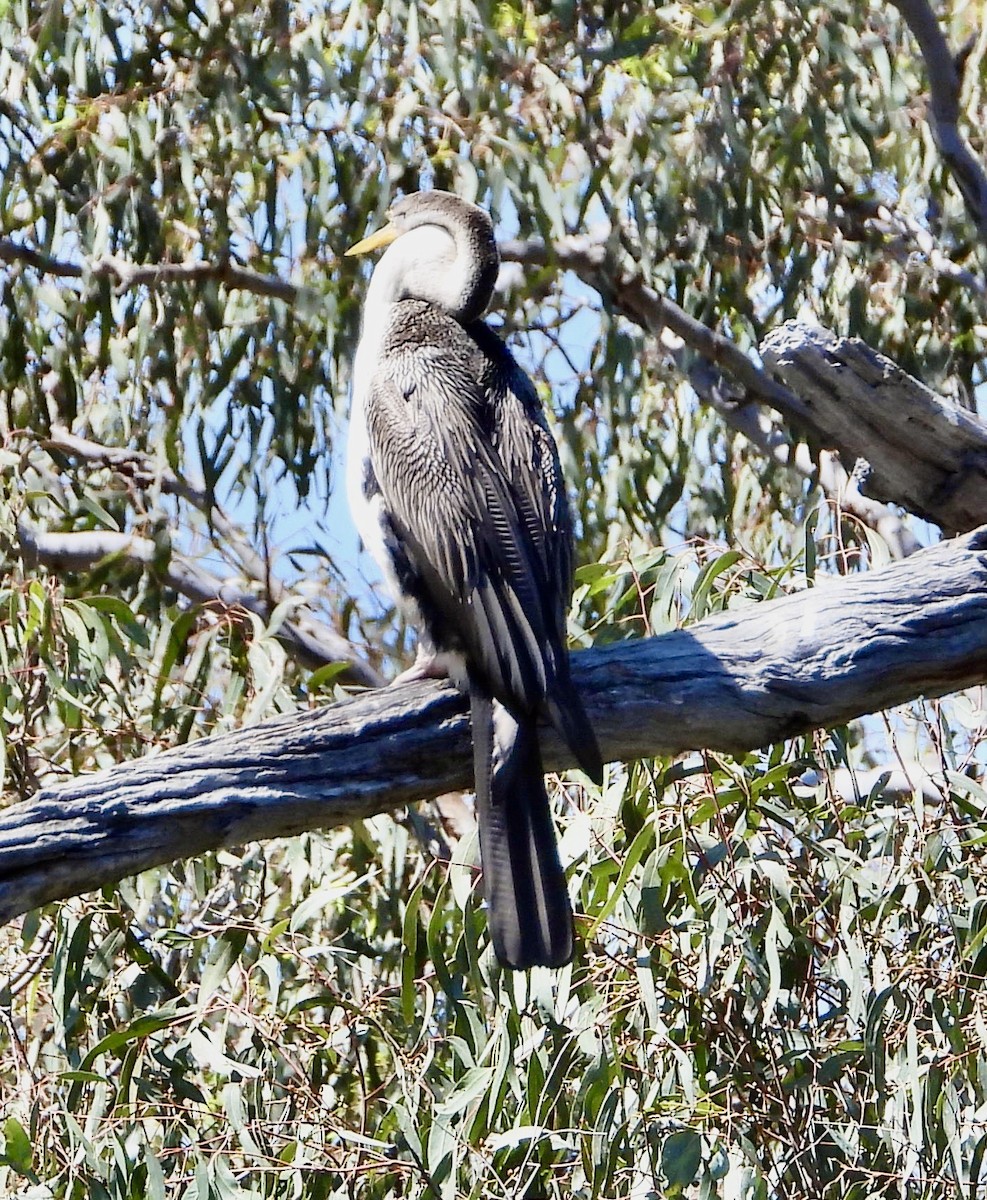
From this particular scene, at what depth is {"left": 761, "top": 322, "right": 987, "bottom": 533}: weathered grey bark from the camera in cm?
231

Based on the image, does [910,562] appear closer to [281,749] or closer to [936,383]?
[281,749]

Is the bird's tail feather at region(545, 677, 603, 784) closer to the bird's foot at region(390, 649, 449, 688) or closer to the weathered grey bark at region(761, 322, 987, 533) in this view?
the bird's foot at region(390, 649, 449, 688)

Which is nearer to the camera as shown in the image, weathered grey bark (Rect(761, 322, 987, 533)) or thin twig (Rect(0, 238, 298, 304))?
weathered grey bark (Rect(761, 322, 987, 533))

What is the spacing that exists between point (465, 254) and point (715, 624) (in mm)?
922

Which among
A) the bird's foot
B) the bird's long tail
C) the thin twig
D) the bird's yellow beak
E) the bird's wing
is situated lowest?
the bird's long tail

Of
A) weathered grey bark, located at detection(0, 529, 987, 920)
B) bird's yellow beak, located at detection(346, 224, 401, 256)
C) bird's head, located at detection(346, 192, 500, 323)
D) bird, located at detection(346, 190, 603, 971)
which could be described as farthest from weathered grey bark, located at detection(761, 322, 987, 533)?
bird's yellow beak, located at detection(346, 224, 401, 256)

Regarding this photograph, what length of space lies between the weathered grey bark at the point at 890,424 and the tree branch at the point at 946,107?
5.95ft

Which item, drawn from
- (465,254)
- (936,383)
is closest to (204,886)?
(465,254)

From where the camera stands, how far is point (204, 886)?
3.29 m

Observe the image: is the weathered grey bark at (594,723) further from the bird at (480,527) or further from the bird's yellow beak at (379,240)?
the bird's yellow beak at (379,240)

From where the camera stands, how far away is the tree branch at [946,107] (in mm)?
3902

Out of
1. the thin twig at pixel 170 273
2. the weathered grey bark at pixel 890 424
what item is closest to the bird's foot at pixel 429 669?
the weathered grey bark at pixel 890 424

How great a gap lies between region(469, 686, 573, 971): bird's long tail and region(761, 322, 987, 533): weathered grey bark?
64 centimetres

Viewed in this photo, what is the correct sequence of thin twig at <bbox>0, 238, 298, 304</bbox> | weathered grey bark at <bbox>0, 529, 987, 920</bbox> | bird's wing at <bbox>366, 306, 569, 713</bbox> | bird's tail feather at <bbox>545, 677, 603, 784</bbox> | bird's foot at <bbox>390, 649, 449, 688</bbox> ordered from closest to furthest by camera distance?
weathered grey bark at <bbox>0, 529, 987, 920</bbox>
bird's tail feather at <bbox>545, 677, 603, 784</bbox>
bird's wing at <bbox>366, 306, 569, 713</bbox>
bird's foot at <bbox>390, 649, 449, 688</bbox>
thin twig at <bbox>0, 238, 298, 304</bbox>
